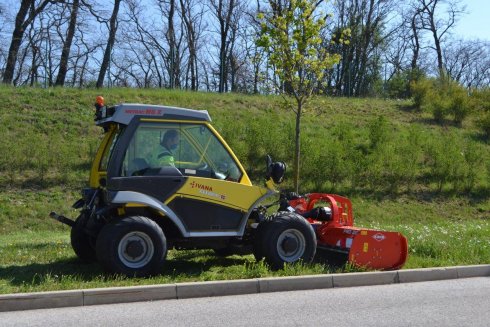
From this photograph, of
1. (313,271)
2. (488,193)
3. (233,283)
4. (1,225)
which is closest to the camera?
(233,283)

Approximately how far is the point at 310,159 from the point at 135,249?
44.1ft

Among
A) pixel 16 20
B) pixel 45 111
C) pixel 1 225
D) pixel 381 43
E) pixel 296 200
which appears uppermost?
pixel 381 43

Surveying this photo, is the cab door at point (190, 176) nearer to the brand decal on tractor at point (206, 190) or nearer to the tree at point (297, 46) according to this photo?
the brand decal on tractor at point (206, 190)

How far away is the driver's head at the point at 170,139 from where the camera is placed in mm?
8070

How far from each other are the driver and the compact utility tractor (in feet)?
0.05

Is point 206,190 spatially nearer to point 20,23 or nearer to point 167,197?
point 167,197

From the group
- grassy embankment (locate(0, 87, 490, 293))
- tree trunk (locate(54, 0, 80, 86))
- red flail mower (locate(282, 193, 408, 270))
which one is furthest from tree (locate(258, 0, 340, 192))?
tree trunk (locate(54, 0, 80, 86))

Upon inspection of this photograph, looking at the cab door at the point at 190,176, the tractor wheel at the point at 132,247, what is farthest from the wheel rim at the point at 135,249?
the cab door at the point at 190,176

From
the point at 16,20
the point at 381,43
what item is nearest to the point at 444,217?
the point at 16,20

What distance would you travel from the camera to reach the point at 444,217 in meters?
19.1

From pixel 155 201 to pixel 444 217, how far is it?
13.8 m

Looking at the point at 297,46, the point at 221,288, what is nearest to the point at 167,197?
the point at 221,288

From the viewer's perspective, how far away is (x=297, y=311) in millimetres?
6656

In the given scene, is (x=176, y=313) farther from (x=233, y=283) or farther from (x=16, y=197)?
(x=16, y=197)
